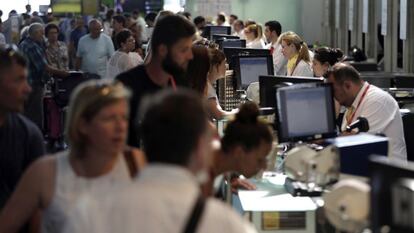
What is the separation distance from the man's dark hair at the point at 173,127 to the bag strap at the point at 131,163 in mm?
777

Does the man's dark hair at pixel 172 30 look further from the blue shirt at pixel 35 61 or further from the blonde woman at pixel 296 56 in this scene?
the blue shirt at pixel 35 61

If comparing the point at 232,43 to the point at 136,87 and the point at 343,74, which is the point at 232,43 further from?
the point at 136,87

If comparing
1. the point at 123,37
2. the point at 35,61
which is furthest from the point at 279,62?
the point at 35,61

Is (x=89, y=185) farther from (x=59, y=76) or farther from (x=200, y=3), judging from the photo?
(x=200, y=3)

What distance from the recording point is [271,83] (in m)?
6.96

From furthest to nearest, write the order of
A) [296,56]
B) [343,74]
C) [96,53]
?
1. [96,53]
2. [296,56]
3. [343,74]

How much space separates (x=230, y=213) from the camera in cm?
220

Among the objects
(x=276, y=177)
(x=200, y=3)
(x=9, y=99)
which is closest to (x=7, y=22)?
(x=200, y=3)

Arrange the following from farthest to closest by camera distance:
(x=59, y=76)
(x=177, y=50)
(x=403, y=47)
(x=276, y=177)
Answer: (x=403, y=47) < (x=59, y=76) < (x=276, y=177) < (x=177, y=50)

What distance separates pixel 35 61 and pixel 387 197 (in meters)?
7.72

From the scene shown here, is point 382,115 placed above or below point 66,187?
below

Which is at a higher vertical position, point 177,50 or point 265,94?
point 177,50

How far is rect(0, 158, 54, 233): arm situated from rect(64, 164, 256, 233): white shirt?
2.81ft

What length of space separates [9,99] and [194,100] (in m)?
1.51
